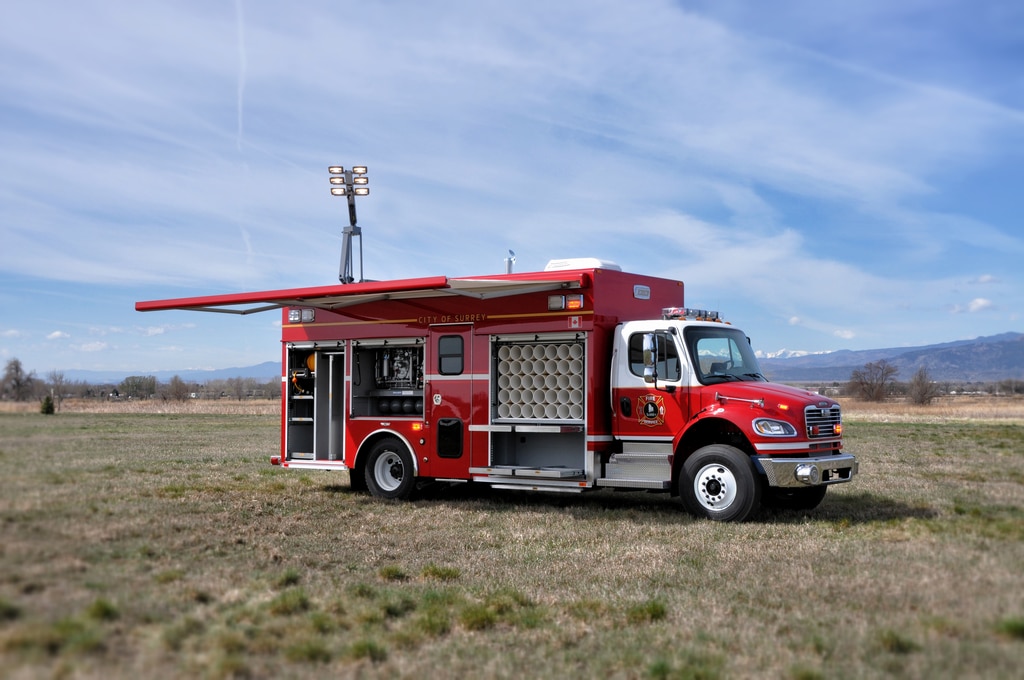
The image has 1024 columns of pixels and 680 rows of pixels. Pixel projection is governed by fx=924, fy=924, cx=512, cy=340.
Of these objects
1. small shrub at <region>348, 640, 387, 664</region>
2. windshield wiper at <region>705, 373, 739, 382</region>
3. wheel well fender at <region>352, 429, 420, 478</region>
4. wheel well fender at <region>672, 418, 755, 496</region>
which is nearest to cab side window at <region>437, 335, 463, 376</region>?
wheel well fender at <region>352, 429, 420, 478</region>

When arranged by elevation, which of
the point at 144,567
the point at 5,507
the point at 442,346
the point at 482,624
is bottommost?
the point at 482,624

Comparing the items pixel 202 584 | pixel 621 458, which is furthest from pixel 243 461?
pixel 202 584

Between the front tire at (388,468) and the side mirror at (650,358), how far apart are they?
4179 mm

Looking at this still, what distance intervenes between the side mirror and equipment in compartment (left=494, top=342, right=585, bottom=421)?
1.01m

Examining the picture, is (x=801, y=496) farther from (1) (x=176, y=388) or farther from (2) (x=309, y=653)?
(1) (x=176, y=388)

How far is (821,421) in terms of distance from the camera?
1180 centimetres

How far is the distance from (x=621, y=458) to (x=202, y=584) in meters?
6.88

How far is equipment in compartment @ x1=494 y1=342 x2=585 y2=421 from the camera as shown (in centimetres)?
1291

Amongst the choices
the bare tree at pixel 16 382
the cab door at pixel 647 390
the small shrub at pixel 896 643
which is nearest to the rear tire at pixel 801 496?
the cab door at pixel 647 390

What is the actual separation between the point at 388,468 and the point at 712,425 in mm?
5361

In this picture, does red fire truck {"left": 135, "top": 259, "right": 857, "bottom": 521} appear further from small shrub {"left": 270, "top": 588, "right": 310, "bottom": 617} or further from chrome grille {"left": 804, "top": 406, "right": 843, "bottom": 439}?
small shrub {"left": 270, "top": 588, "right": 310, "bottom": 617}

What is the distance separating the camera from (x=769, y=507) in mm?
12758

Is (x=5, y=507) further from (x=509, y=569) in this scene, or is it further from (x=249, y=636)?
(x=509, y=569)

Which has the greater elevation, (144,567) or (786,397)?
(786,397)
